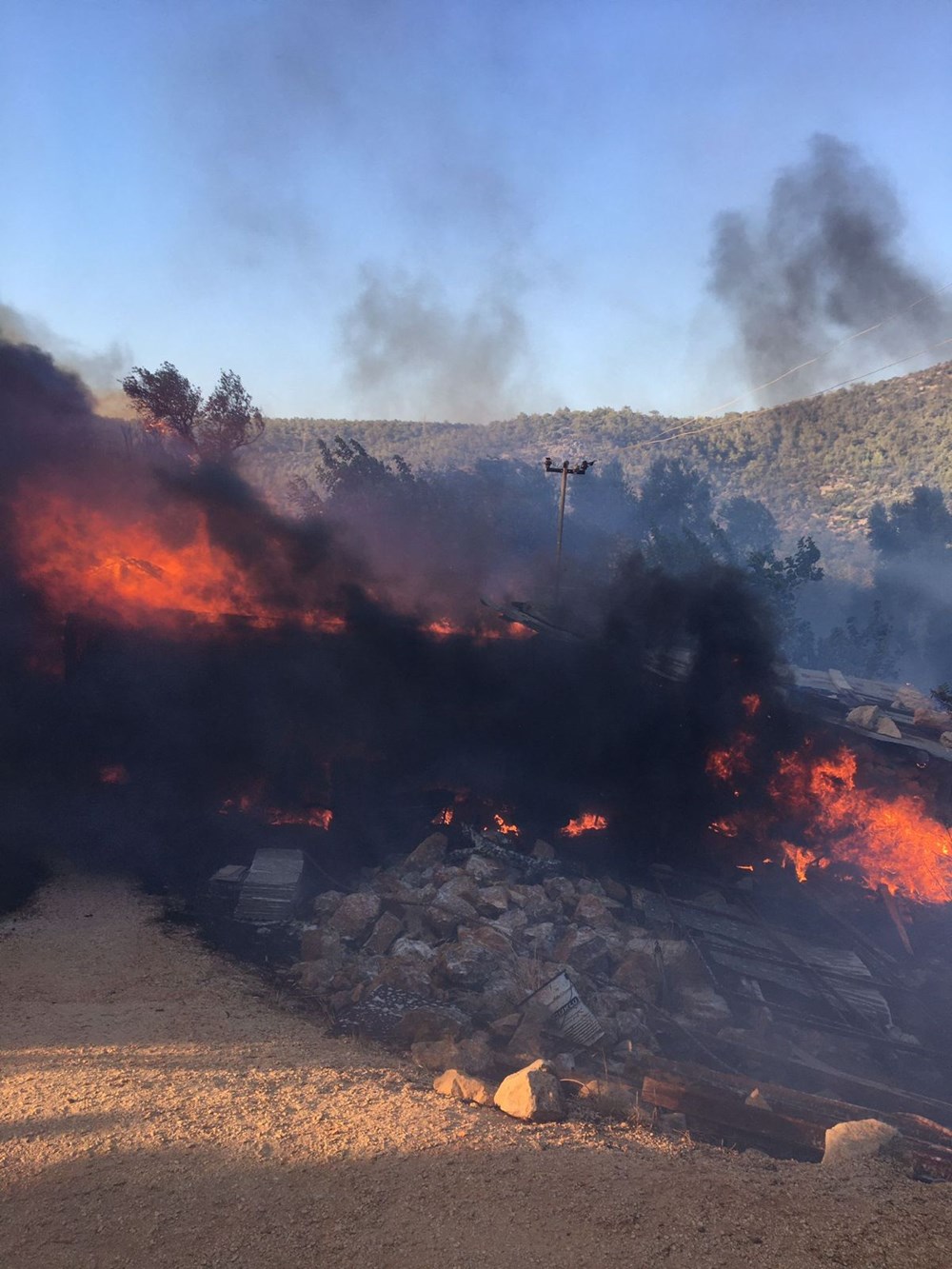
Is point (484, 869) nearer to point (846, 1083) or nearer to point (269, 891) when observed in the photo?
point (269, 891)

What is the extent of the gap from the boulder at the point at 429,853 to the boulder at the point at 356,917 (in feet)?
7.81

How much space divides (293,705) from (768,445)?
3615 inches

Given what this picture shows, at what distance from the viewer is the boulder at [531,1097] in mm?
8414

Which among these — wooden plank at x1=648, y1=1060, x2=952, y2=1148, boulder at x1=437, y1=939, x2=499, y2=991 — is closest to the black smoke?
boulder at x1=437, y1=939, x2=499, y2=991

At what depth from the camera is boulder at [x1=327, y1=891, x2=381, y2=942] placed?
44.3ft

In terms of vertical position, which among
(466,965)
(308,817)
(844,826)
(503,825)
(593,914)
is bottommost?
(466,965)

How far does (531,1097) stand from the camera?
8406 millimetres

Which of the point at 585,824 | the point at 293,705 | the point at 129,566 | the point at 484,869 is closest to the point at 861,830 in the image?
the point at 585,824

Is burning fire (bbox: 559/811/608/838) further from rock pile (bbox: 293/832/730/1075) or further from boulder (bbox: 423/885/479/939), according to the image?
boulder (bbox: 423/885/479/939)

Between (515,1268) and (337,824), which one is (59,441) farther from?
(515,1268)

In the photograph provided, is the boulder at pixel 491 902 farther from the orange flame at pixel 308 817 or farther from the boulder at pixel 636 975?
the orange flame at pixel 308 817

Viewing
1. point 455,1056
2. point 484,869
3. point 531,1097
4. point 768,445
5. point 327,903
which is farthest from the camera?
point 768,445

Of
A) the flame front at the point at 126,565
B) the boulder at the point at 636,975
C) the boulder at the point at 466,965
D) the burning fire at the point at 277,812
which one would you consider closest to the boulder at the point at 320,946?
the boulder at the point at 466,965

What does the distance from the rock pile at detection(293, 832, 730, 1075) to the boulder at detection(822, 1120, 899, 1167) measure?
2957mm
